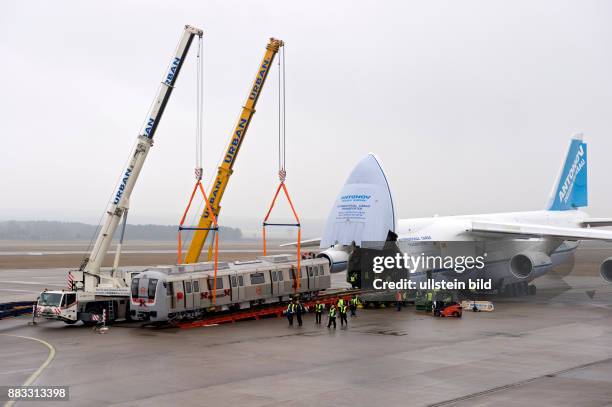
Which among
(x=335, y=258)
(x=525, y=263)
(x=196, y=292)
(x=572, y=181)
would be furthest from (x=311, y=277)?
(x=572, y=181)

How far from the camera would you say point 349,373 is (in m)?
19.7

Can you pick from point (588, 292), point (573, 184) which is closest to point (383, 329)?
point (588, 292)

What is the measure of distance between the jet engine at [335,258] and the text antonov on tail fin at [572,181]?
17730 millimetres

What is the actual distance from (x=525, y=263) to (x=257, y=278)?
663 inches

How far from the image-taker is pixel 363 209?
3622 cm

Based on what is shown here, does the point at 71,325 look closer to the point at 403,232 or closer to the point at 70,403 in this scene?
the point at 70,403

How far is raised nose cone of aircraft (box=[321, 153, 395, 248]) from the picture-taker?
35.9 m

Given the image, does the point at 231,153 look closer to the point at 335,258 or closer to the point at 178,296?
the point at 335,258

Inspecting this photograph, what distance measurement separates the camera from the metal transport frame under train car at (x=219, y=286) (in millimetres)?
28484

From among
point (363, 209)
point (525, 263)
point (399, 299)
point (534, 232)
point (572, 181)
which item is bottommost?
point (399, 299)

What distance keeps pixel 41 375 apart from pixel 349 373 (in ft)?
27.7

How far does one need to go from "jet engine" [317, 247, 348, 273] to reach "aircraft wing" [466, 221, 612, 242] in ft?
23.7

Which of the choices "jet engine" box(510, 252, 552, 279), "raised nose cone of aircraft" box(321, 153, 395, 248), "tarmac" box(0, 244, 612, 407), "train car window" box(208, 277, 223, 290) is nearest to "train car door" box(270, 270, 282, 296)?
"tarmac" box(0, 244, 612, 407)

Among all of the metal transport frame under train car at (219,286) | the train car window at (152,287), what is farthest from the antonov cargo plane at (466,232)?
the train car window at (152,287)
